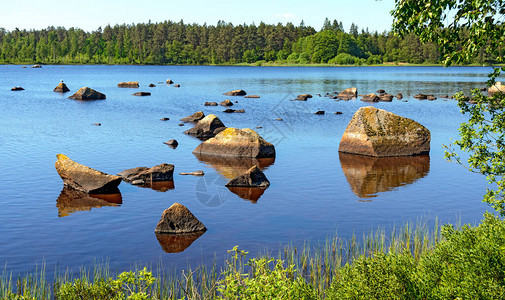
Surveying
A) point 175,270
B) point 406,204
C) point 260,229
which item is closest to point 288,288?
point 175,270

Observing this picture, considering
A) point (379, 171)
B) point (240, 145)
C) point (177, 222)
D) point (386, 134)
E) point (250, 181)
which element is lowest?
point (379, 171)

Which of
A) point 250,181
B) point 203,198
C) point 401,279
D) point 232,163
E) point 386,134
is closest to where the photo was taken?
point 401,279

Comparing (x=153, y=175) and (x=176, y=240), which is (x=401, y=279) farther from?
(x=153, y=175)

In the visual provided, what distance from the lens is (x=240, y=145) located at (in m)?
40.1

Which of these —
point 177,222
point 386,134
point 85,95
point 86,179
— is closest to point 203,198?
point 177,222

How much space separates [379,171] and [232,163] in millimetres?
10108

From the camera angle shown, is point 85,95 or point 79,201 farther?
point 85,95

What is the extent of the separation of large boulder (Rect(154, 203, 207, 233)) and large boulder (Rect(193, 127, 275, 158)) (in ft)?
55.4

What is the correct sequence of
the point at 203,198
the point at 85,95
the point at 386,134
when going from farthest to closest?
1. the point at 85,95
2. the point at 386,134
3. the point at 203,198

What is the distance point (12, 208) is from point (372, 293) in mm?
20493

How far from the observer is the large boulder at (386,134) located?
1565 inches

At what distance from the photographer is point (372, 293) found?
11719 millimetres

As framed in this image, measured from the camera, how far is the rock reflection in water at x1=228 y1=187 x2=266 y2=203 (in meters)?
29.0

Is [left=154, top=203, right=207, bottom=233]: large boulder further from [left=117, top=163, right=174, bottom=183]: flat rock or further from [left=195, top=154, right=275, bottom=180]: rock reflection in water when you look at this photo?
[left=195, top=154, right=275, bottom=180]: rock reflection in water
